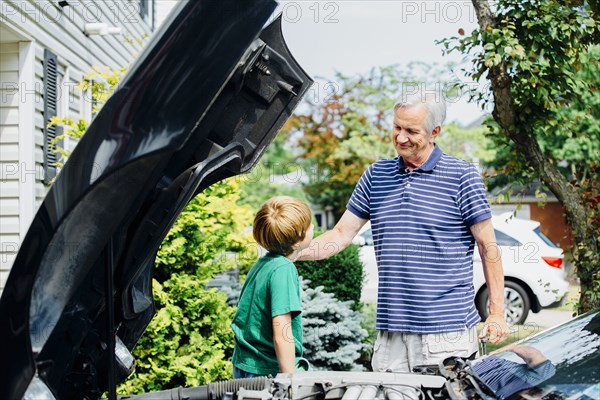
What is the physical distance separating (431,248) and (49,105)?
5596 mm

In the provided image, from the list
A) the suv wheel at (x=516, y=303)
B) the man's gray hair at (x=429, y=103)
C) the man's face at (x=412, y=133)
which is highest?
the man's gray hair at (x=429, y=103)

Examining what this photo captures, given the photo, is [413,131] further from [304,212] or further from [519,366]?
[519,366]

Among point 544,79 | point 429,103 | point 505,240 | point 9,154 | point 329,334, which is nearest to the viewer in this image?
point 429,103

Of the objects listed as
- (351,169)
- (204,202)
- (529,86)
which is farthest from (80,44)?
(351,169)

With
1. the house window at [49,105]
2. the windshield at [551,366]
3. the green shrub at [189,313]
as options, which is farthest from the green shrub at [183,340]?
the windshield at [551,366]

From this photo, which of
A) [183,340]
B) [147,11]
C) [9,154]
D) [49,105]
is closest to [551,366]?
[183,340]

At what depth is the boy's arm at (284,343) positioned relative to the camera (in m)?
3.02

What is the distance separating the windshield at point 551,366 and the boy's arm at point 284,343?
0.78 metres

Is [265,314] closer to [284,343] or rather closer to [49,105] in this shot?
[284,343]

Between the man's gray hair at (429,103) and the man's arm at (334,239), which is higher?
the man's gray hair at (429,103)

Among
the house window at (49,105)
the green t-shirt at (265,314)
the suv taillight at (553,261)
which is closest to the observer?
the green t-shirt at (265,314)

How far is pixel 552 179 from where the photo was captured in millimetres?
6285

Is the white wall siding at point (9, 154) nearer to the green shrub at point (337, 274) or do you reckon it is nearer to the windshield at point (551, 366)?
the green shrub at point (337, 274)

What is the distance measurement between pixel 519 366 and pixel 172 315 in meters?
3.37
